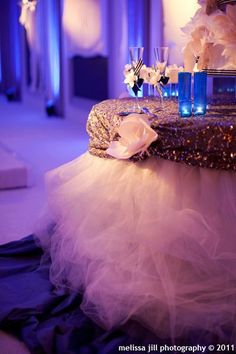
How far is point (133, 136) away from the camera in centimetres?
158

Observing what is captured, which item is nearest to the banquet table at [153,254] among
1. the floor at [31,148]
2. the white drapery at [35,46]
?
the floor at [31,148]

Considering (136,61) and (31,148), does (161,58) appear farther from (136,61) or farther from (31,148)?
(31,148)

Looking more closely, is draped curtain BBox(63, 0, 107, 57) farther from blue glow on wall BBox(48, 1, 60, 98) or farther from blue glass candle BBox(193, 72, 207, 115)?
blue glass candle BBox(193, 72, 207, 115)

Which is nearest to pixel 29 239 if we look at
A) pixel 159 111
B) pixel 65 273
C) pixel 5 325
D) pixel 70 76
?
pixel 65 273

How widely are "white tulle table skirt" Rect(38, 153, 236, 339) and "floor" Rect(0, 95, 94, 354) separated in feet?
1.18

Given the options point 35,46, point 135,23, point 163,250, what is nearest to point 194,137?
point 163,250

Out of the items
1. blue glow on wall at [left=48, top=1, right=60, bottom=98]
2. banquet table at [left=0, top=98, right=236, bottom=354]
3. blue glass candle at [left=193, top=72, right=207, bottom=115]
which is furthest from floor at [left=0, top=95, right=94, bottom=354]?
blue glass candle at [left=193, top=72, right=207, bottom=115]

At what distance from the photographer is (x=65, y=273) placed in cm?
188

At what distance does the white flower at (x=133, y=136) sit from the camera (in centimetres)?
153

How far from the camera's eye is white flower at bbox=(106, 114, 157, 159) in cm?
153

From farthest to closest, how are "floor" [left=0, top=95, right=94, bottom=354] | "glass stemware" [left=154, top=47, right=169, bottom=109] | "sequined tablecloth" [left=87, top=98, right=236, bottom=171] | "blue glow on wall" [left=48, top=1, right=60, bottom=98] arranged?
"blue glow on wall" [left=48, top=1, right=60, bottom=98] → "floor" [left=0, top=95, right=94, bottom=354] → "glass stemware" [left=154, top=47, right=169, bottom=109] → "sequined tablecloth" [left=87, top=98, right=236, bottom=171]

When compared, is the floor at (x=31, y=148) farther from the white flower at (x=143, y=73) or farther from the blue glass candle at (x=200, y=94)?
the blue glass candle at (x=200, y=94)

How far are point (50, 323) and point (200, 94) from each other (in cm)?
94

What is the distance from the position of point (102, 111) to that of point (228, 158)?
62cm
